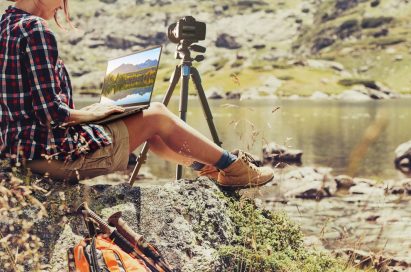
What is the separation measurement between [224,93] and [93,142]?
6200 inches

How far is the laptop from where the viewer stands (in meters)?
4.74

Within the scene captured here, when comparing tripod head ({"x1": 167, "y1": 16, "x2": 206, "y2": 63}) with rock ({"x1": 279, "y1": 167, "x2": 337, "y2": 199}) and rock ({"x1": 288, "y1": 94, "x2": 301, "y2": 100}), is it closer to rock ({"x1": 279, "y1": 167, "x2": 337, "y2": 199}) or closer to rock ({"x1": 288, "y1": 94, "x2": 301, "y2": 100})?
rock ({"x1": 279, "y1": 167, "x2": 337, "y2": 199})

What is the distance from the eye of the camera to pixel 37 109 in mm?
4184

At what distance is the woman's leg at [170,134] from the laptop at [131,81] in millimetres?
154

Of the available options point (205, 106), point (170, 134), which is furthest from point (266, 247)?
point (205, 106)

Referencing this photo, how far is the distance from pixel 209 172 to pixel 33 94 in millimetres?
2096

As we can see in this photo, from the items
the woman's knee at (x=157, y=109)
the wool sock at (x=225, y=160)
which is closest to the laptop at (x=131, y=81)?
the woman's knee at (x=157, y=109)

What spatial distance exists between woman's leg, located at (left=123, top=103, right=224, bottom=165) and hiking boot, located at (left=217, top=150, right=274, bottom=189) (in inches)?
7.3

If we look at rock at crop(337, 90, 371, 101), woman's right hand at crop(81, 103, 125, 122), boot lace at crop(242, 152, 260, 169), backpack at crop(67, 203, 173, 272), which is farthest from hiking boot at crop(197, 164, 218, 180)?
rock at crop(337, 90, 371, 101)

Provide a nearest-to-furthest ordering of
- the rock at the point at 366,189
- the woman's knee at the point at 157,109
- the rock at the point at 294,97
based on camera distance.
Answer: the woman's knee at the point at 157,109, the rock at the point at 366,189, the rock at the point at 294,97

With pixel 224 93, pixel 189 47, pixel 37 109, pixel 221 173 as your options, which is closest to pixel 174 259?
pixel 221 173

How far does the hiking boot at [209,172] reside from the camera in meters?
5.64

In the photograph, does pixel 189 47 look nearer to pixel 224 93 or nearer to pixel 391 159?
pixel 391 159

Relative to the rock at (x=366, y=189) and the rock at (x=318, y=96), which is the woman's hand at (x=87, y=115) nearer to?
the rock at (x=366, y=189)
